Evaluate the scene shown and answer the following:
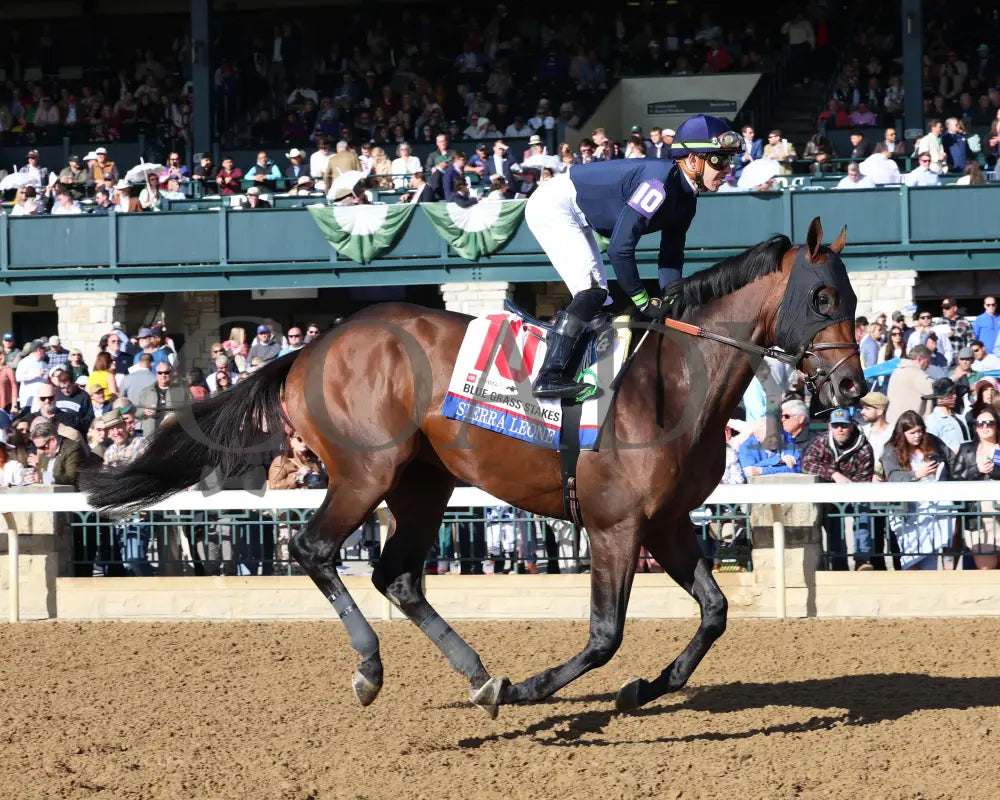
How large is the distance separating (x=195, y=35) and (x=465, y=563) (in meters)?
14.9

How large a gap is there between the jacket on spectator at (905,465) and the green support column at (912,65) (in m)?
11.3

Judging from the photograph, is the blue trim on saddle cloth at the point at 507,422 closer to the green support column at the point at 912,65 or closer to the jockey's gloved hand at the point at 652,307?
the jockey's gloved hand at the point at 652,307

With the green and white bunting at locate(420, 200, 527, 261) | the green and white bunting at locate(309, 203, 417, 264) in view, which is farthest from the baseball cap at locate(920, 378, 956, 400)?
the green and white bunting at locate(309, 203, 417, 264)

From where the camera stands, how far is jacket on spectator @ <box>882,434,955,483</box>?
336 inches

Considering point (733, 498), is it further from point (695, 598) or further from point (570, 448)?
point (570, 448)

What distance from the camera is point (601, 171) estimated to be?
5.64m

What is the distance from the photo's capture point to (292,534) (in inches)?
346

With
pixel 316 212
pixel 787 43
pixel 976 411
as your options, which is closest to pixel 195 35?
pixel 316 212

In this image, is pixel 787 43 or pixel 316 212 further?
pixel 787 43

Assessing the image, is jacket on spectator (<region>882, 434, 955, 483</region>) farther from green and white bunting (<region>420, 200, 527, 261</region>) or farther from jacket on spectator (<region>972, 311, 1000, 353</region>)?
green and white bunting (<region>420, 200, 527, 261</region>)

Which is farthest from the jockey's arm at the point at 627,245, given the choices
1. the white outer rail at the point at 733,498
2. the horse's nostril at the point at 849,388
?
the white outer rail at the point at 733,498

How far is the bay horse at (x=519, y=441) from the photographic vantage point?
5.33 meters

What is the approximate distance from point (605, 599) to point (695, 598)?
47cm

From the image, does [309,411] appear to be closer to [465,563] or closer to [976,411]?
[465,563]
